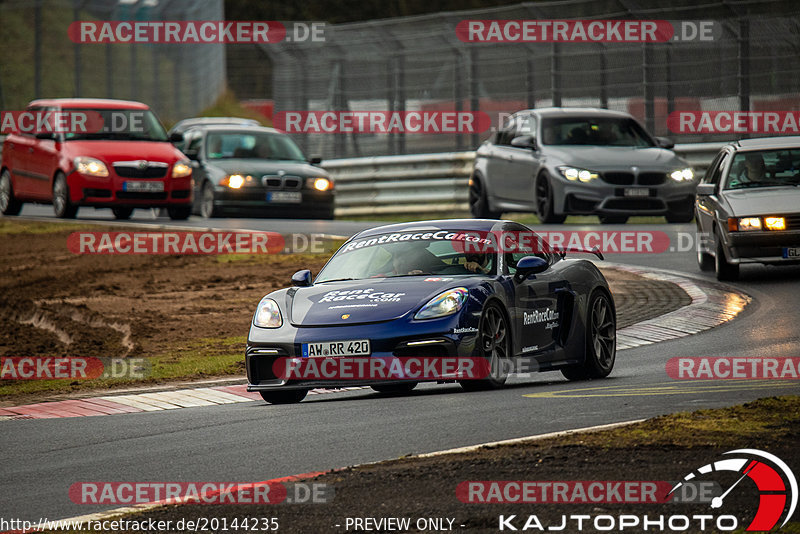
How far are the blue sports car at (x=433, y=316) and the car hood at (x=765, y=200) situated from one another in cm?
449

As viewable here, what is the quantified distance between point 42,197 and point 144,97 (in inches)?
525

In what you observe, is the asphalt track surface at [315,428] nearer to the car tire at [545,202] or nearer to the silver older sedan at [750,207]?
the silver older sedan at [750,207]

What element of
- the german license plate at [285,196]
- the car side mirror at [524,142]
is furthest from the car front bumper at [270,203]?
the car side mirror at [524,142]

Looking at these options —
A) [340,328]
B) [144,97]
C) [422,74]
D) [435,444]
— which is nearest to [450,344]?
[340,328]

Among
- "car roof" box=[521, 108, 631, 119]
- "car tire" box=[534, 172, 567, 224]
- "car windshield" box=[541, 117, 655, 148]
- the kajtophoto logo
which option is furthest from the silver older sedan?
the kajtophoto logo

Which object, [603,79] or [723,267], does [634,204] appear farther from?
[723,267]

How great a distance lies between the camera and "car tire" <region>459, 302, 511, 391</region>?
10.5 m

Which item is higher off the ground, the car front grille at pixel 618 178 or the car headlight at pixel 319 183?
the car headlight at pixel 319 183

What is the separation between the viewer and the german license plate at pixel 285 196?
88.0ft

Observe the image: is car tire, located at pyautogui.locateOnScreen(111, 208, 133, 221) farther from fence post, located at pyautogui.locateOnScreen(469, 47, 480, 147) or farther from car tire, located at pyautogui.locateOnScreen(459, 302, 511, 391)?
car tire, located at pyautogui.locateOnScreen(459, 302, 511, 391)

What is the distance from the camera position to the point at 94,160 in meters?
25.0

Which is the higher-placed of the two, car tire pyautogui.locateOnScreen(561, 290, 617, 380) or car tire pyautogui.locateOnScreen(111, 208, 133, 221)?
car tire pyautogui.locateOnScreen(111, 208, 133, 221)

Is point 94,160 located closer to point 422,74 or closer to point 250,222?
point 250,222

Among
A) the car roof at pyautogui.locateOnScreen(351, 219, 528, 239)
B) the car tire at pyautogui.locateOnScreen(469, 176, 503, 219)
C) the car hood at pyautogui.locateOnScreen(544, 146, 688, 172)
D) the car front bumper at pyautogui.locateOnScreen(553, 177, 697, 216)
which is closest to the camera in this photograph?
the car roof at pyautogui.locateOnScreen(351, 219, 528, 239)
